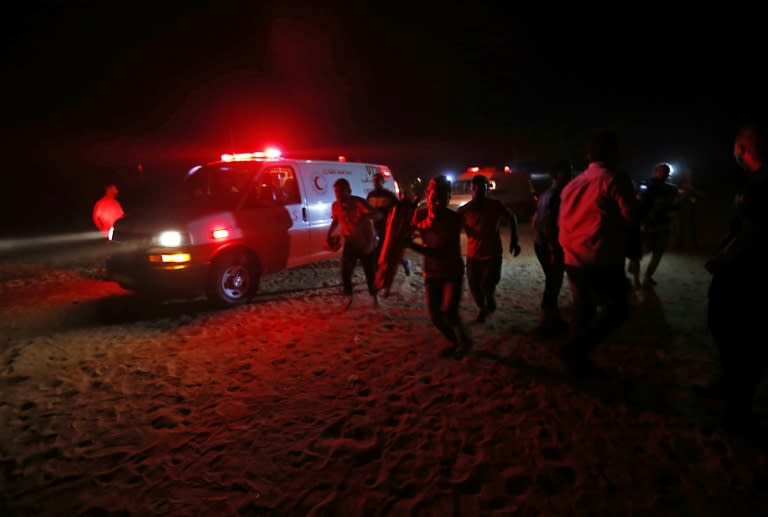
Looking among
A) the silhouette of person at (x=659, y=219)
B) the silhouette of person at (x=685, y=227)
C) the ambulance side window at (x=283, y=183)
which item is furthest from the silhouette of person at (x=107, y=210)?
the silhouette of person at (x=685, y=227)

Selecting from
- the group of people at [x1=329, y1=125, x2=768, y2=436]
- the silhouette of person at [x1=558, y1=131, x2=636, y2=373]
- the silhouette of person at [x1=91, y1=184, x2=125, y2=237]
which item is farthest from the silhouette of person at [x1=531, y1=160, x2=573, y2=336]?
the silhouette of person at [x1=91, y1=184, x2=125, y2=237]

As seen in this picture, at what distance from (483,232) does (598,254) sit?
1.60m

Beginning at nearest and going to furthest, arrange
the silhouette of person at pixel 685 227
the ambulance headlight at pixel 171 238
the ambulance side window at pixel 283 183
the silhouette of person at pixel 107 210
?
the ambulance headlight at pixel 171 238
the ambulance side window at pixel 283 183
the silhouette of person at pixel 107 210
the silhouette of person at pixel 685 227

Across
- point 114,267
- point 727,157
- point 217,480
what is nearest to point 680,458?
point 217,480

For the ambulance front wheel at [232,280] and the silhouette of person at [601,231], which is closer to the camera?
the silhouette of person at [601,231]

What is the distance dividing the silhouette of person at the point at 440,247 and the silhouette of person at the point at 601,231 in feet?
3.14

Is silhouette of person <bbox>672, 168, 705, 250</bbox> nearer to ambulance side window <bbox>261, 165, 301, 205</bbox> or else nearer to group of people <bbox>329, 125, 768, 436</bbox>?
group of people <bbox>329, 125, 768, 436</bbox>

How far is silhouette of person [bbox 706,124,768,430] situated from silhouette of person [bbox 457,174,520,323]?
7.15ft

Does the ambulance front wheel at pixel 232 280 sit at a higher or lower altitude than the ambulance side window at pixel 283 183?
lower

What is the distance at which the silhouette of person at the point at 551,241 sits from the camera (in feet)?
14.9

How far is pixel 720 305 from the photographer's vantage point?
9.76 ft

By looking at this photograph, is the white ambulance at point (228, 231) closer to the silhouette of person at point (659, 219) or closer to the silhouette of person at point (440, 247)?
the silhouette of person at point (440, 247)

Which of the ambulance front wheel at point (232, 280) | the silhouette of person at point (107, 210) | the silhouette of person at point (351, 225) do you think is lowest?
the ambulance front wheel at point (232, 280)

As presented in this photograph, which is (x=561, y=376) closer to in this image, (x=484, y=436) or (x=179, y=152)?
(x=484, y=436)
